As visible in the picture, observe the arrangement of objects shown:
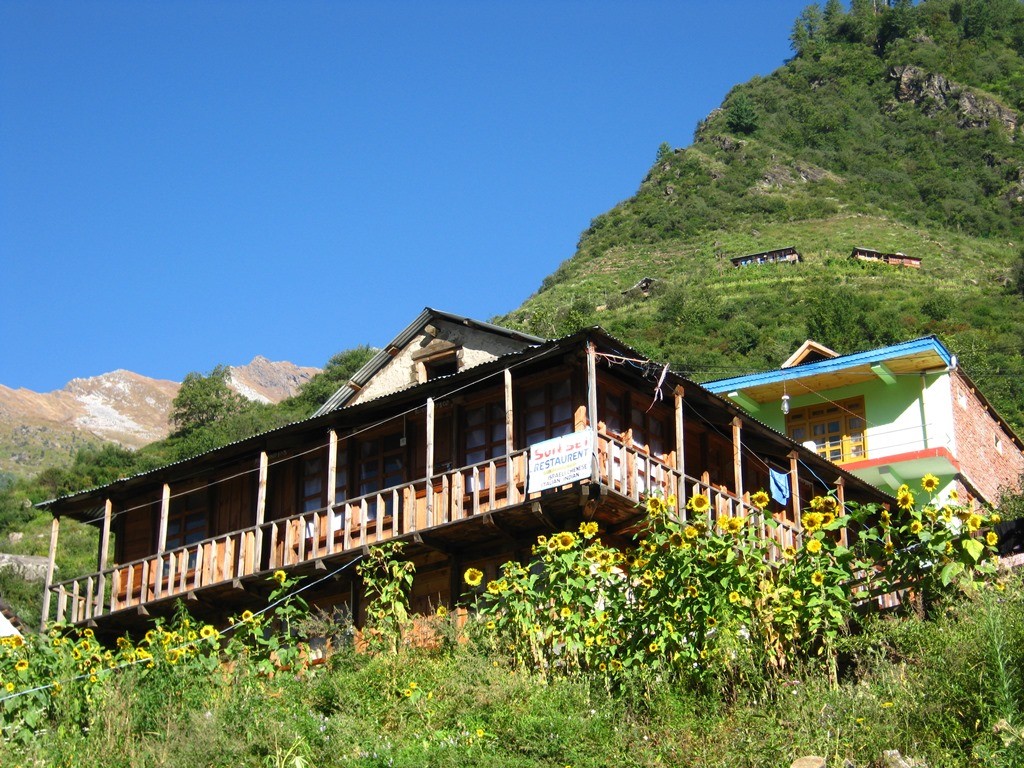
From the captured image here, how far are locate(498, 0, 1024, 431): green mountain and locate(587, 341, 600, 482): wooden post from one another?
28818 millimetres

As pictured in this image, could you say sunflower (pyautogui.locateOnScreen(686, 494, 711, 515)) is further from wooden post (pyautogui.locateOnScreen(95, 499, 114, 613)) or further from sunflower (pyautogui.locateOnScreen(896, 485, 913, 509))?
wooden post (pyautogui.locateOnScreen(95, 499, 114, 613))

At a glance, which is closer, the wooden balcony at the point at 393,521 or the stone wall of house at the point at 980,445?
the wooden balcony at the point at 393,521

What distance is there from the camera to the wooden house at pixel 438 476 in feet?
65.4

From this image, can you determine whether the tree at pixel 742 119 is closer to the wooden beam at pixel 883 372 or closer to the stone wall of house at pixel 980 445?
the stone wall of house at pixel 980 445

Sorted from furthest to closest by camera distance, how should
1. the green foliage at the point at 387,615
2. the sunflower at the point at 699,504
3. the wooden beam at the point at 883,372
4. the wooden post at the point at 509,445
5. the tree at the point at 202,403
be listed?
1. the tree at the point at 202,403
2. the wooden beam at the point at 883,372
3. the wooden post at the point at 509,445
4. the green foliage at the point at 387,615
5. the sunflower at the point at 699,504

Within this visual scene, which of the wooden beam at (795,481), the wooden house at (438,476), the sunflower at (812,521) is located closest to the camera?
the sunflower at (812,521)

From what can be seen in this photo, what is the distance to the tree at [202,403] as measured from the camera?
70.7 metres

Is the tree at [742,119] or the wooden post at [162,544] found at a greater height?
the tree at [742,119]

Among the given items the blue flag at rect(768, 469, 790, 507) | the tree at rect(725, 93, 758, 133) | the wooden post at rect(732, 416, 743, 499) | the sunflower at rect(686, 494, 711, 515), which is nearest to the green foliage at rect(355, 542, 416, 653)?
the sunflower at rect(686, 494, 711, 515)

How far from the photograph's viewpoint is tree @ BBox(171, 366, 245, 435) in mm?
70688

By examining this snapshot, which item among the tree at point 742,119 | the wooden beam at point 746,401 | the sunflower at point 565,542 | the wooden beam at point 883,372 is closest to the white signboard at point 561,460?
the sunflower at point 565,542

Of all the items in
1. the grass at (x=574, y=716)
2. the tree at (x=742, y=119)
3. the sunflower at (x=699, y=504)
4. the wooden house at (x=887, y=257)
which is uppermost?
the tree at (x=742, y=119)

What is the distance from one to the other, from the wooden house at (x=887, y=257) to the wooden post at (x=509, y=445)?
62585mm

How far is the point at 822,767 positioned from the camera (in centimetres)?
1014
